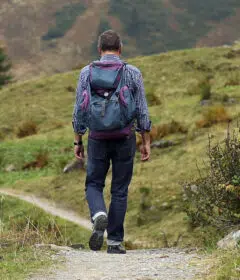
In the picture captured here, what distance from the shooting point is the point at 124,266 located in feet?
19.2

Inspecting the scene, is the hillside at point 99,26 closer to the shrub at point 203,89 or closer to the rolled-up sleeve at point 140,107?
the shrub at point 203,89

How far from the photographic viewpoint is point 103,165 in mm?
7180

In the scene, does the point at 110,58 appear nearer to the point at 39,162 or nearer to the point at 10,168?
the point at 39,162

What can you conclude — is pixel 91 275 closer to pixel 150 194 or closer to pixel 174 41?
pixel 150 194

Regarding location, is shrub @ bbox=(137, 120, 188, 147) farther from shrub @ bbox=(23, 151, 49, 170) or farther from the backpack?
the backpack

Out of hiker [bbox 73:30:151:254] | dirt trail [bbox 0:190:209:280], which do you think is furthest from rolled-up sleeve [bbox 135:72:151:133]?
dirt trail [bbox 0:190:209:280]

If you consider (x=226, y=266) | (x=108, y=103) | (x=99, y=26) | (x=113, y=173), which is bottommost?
(x=99, y=26)

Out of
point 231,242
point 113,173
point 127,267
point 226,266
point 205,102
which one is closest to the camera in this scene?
point 226,266

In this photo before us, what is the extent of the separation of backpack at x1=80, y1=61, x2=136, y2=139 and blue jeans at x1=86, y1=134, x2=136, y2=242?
0.65 ft

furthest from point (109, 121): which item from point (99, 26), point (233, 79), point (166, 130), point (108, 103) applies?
point (99, 26)

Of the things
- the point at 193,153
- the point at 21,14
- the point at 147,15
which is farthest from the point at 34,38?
the point at 193,153

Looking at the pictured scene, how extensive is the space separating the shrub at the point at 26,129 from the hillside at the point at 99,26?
10308 centimetres

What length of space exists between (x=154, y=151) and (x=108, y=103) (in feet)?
30.0

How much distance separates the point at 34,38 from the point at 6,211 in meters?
130
